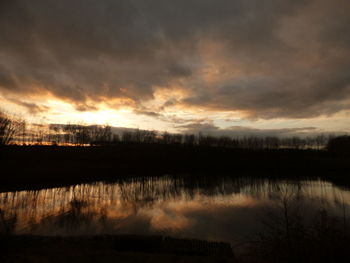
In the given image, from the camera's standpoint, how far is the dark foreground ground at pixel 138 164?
3699 cm

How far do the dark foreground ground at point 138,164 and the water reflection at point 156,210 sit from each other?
1205cm

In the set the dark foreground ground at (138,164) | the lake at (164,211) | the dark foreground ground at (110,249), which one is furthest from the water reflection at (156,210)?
the dark foreground ground at (138,164)

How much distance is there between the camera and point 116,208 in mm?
18422

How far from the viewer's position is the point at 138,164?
5781 cm

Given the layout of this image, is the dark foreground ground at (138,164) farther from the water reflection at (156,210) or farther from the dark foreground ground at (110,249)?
the dark foreground ground at (110,249)

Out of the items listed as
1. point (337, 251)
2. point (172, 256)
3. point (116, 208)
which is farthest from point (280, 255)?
point (116, 208)

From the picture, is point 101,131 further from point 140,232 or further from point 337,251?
point 337,251

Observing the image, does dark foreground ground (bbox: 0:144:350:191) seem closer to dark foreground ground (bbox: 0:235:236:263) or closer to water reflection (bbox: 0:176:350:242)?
water reflection (bbox: 0:176:350:242)

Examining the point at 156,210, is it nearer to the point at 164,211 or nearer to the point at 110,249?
the point at 164,211

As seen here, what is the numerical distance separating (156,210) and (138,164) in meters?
41.1

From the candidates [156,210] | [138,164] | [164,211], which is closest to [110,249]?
[164,211]

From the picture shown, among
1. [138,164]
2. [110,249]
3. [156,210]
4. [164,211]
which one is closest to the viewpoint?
[110,249]

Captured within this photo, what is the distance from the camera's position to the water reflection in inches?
521

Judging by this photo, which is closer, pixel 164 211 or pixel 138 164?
pixel 164 211
